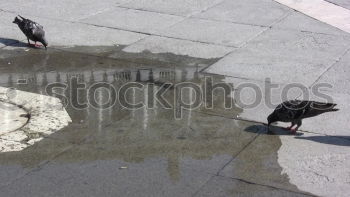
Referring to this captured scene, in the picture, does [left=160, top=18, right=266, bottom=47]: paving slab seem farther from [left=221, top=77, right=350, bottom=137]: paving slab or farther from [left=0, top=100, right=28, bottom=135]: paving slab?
[left=0, top=100, right=28, bottom=135]: paving slab

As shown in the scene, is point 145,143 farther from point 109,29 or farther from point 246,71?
point 109,29

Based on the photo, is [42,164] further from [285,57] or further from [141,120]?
[285,57]

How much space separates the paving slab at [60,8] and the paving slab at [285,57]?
3359 mm

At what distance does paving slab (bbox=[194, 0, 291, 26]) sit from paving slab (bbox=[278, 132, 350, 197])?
4805 millimetres

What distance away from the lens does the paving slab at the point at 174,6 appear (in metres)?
12.3

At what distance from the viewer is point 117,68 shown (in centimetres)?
942

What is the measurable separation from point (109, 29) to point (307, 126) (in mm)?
4757

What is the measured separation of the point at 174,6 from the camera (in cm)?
1263

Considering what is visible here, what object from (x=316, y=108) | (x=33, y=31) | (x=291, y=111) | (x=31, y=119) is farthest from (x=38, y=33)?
(x=316, y=108)

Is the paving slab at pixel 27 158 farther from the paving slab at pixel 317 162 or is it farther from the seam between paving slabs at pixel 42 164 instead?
the paving slab at pixel 317 162

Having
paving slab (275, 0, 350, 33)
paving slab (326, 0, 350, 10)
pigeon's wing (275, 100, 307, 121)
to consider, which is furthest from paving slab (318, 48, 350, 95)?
paving slab (326, 0, 350, 10)

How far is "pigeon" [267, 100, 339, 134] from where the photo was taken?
284 inches

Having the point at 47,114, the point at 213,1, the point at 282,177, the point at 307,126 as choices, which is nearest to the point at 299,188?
the point at 282,177

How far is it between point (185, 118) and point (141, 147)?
955 mm
